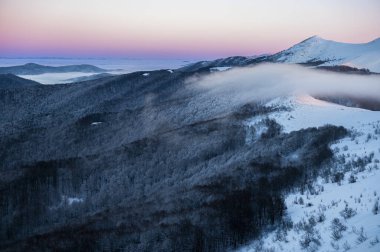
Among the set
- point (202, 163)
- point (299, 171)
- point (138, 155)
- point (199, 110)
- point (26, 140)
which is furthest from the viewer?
point (26, 140)

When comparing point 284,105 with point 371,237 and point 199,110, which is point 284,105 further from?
point 371,237

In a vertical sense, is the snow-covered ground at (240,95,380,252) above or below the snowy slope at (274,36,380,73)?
below

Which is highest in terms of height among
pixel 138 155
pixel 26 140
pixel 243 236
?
pixel 243 236

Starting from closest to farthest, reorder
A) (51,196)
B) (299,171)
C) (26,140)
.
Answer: (299,171) → (51,196) → (26,140)

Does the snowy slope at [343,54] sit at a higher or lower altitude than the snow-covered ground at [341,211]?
higher

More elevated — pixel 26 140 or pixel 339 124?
pixel 339 124

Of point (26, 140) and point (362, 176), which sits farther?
point (26, 140)

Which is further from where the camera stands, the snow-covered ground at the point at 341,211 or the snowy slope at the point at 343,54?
the snowy slope at the point at 343,54

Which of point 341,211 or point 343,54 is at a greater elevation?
point 343,54

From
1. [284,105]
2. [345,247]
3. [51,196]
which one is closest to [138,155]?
[51,196]

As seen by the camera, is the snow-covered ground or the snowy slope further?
the snowy slope

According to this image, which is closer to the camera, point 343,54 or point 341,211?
point 341,211
